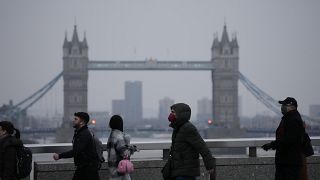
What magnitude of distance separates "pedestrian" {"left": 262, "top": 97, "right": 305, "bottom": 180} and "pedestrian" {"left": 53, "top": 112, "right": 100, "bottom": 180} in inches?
59.0

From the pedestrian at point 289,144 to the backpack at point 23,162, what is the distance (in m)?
2.03

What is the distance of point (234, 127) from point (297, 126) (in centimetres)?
8334

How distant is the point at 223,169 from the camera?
297 inches

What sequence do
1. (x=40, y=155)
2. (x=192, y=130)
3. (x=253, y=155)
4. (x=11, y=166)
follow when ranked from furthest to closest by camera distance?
(x=253, y=155) → (x=40, y=155) → (x=11, y=166) → (x=192, y=130)

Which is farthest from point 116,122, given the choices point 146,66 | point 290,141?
point 146,66

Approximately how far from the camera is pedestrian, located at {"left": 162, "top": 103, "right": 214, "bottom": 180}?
18.0 ft

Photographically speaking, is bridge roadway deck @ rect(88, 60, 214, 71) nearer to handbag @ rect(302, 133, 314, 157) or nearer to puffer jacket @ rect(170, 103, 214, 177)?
handbag @ rect(302, 133, 314, 157)

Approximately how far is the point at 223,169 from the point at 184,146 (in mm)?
2101

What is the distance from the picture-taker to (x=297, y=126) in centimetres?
634

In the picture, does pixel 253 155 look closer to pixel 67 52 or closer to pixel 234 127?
pixel 234 127

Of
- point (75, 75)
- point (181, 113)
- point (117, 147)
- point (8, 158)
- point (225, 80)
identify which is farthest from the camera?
point (225, 80)

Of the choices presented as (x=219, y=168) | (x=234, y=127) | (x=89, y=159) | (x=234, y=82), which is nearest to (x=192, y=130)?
(x=89, y=159)

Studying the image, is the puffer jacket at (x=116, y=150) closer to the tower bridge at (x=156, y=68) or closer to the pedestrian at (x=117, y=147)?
the pedestrian at (x=117, y=147)

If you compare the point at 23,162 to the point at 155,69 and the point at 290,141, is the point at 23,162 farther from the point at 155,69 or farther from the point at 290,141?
the point at 155,69
